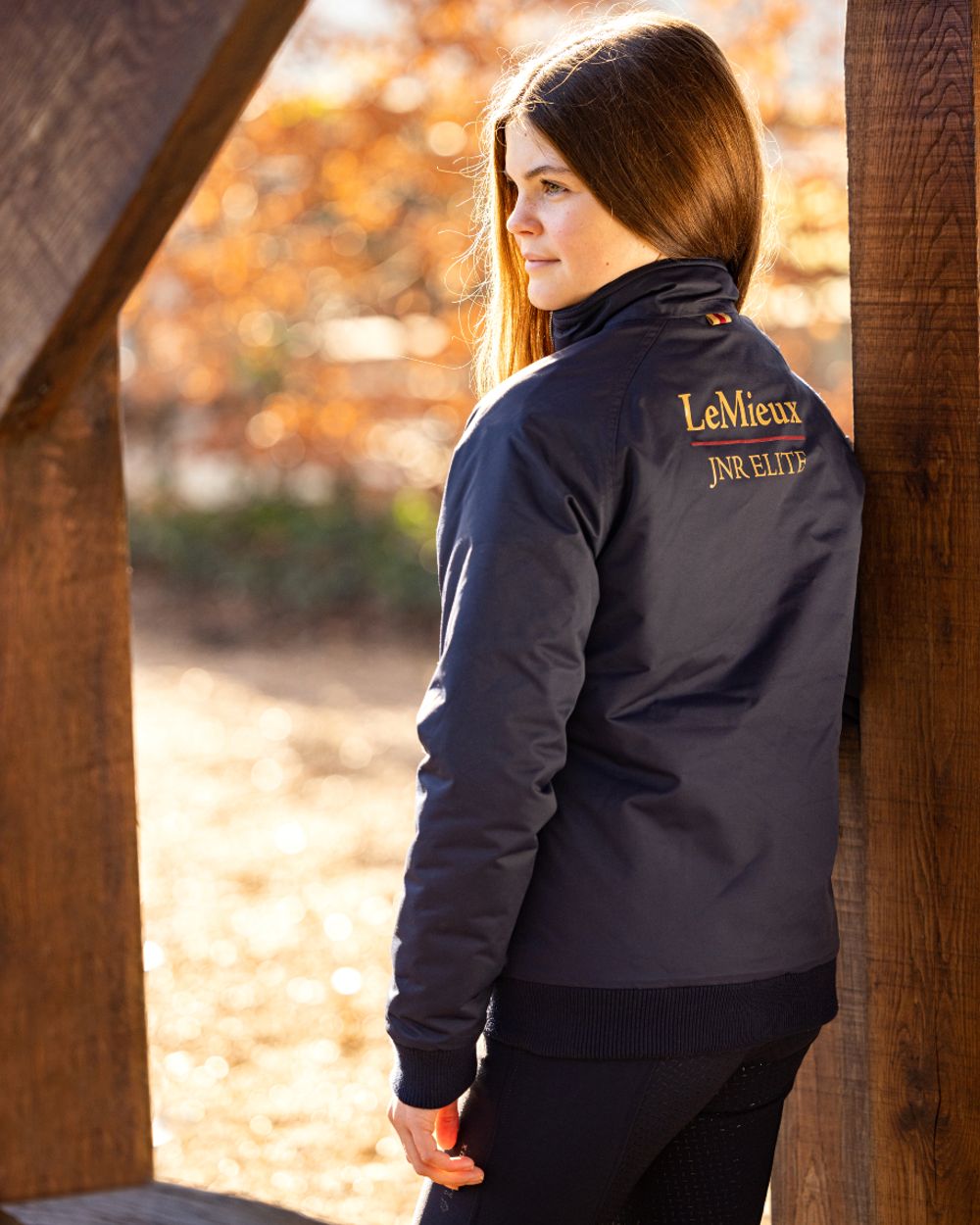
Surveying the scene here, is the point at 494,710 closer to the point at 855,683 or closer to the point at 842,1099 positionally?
the point at 855,683

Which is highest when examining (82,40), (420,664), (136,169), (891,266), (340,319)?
(82,40)

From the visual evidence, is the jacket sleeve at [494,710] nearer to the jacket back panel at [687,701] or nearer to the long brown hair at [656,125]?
the jacket back panel at [687,701]

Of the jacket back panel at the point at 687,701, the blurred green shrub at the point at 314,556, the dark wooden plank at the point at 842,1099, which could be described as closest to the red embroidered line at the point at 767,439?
the jacket back panel at the point at 687,701

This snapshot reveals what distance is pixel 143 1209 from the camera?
206 centimetres

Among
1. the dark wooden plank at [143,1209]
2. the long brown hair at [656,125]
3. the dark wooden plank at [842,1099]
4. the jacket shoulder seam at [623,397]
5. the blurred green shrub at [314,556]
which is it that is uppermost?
the long brown hair at [656,125]

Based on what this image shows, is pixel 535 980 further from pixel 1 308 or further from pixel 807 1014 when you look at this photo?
pixel 1 308

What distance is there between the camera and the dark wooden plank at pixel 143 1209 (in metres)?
2.05

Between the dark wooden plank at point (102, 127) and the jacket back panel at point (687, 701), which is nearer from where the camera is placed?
the jacket back panel at point (687, 701)

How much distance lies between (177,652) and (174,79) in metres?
7.72

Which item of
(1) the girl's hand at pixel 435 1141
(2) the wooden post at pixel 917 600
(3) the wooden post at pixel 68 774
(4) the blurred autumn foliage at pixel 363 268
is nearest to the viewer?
(1) the girl's hand at pixel 435 1141

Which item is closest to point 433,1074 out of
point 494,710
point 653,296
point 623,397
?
point 494,710

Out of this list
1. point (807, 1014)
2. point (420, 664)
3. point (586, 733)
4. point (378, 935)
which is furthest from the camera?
point (420, 664)

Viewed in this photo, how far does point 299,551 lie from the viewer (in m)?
9.73

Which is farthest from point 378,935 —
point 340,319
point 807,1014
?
point 340,319
